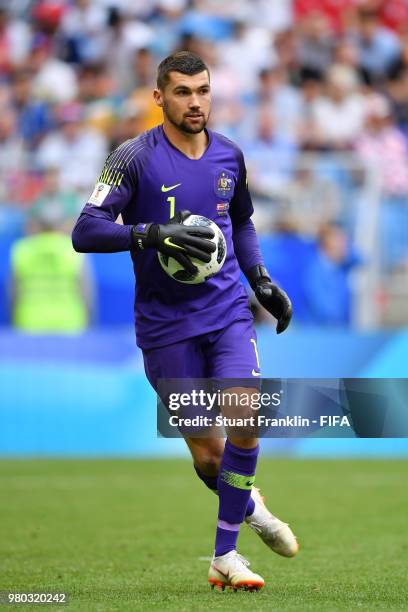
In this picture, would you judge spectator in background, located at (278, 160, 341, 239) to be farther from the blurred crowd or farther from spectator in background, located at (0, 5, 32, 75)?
spectator in background, located at (0, 5, 32, 75)

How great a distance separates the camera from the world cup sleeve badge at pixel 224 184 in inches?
255

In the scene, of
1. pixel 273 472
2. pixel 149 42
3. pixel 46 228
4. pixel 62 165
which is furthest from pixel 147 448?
pixel 149 42

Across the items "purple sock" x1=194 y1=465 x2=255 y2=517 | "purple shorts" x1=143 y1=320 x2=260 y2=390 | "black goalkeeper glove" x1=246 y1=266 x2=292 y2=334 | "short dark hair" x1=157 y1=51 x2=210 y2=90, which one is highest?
"short dark hair" x1=157 y1=51 x2=210 y2=90

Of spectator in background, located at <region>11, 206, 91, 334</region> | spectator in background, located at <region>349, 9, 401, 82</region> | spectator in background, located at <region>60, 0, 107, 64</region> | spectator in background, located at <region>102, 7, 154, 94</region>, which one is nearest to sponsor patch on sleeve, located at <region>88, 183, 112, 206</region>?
spectator in background, located at <region>11, 206, 91, 334</region>

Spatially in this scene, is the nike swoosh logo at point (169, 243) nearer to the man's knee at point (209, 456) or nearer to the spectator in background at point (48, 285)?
the man's knee at point (209, 456)

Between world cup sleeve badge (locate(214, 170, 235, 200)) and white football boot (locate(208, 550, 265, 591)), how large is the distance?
1.78m

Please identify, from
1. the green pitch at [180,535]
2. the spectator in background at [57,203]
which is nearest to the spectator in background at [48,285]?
the spectator in background at [57,203]

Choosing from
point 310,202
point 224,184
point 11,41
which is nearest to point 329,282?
point 310,202

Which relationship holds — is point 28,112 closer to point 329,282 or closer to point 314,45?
point 314,45

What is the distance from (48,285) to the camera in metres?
14.8

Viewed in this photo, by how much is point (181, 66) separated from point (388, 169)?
437 inches

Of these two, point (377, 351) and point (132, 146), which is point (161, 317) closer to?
point (132, 146)

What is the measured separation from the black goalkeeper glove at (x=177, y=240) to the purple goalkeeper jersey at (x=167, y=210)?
0.23 m

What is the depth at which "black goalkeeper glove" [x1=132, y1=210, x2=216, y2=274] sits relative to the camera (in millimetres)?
6008
